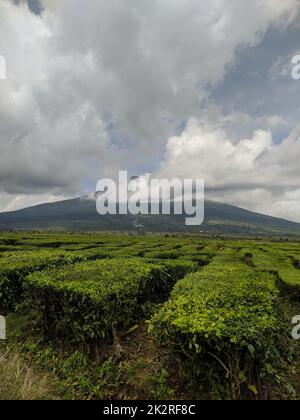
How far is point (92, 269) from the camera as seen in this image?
10211 millimetres

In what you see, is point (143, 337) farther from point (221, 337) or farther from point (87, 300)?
point (221, 337)

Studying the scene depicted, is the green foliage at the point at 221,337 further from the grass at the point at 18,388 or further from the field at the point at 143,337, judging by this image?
the grass at the point at 18,388

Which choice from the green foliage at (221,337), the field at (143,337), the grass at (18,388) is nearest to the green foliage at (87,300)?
the field at (143,337)

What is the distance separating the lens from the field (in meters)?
5.06

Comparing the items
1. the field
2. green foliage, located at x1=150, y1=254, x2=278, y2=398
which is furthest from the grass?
green foliage, located at x1=150, y1=254, x2=278, y2=398

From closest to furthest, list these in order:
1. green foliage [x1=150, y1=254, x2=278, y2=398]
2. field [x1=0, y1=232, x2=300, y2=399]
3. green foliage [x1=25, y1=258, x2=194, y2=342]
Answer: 1. green foliage [x1=150, y1=254, x2=278, y2=398]
2. field [x1=0, y1=232, x2=300, y2=399]
3. green foliage [x1=25, y1=258, x2=194, y2=342]

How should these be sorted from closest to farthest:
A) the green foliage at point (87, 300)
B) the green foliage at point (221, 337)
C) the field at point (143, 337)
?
the green foliage at point (221, 337) < the field at point (143, 337) < the green foliage at point (87, 300)

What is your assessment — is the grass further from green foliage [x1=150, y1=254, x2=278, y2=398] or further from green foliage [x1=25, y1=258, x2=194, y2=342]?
green foliage [x1=150, y1=254, x2=278, y2=398]

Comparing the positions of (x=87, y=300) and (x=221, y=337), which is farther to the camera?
(x=87, y=300)

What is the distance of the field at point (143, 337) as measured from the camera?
5.06m

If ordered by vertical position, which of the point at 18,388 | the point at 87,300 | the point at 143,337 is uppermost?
the point at 87,300

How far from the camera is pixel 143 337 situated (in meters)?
8.47

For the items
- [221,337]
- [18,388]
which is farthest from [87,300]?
[221,337]
